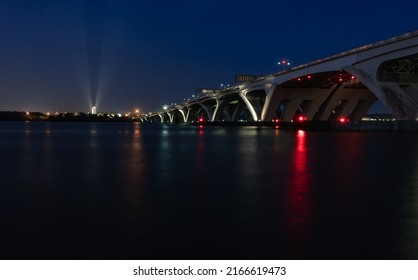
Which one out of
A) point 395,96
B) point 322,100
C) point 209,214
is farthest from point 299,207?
point 322,100

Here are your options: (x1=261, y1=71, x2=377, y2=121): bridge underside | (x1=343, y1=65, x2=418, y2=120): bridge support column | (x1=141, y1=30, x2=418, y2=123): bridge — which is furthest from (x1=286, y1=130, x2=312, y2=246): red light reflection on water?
(x1=261, y1=71, x2=377, y2=121): bridge underside

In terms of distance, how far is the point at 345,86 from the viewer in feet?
332

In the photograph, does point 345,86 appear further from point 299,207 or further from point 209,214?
point 209,214

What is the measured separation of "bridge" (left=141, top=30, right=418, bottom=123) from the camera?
2454 inches

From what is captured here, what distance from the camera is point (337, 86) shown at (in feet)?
339

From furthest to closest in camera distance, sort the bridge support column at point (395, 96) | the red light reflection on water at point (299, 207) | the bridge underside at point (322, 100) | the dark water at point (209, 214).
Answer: the bridge underside at point (322, 100)
the bridge support column at point (395, 96)
the red light reflection on water at point (299, 207)
the dark water at point (209, 214)

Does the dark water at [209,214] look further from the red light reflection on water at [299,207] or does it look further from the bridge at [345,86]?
the bridge at [345,86]

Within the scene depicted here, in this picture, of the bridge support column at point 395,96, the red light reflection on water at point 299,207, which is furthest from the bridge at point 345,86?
the red light reflection on water at point 299,207

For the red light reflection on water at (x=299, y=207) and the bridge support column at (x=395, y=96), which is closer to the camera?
the red light reflection on water at (x=299, y=207)

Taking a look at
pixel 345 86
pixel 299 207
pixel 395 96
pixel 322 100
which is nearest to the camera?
pixel 299 207

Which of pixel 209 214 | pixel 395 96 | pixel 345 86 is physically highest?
pixel 345 86

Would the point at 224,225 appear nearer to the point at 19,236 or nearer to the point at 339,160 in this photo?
the point at 19,236

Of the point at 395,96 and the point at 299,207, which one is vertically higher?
the point at 395,96

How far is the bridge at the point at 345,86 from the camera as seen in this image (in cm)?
6234
